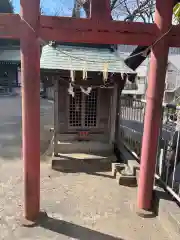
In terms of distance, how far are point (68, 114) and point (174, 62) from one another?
716 inches

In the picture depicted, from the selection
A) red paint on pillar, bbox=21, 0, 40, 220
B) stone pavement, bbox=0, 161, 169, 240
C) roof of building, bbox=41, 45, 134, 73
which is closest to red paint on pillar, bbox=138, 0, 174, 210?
stone pavement, bbox=0, 161, 169, 240

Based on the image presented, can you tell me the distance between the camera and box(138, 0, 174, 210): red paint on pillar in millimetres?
2957

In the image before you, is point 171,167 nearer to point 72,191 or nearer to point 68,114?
point 72,191

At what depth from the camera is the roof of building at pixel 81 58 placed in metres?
5.05

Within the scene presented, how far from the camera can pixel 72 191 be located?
13.8 feet

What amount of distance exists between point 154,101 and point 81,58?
9.41 ft

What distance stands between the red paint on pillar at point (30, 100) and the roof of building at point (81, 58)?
6.46ft

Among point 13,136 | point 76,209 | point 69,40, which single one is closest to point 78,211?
point 76,209

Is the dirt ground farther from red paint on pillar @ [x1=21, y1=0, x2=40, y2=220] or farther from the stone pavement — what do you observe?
red paint on pillar @ [x1=21, y1=0, x2=40, y2=220]

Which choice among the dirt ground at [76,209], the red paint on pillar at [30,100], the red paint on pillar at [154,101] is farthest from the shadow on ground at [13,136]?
the red paint on pillar at [154,101]

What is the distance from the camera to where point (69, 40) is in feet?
9.65

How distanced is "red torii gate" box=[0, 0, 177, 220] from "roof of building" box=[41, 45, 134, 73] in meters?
1.75

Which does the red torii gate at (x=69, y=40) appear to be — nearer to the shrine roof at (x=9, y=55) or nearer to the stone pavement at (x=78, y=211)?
the stone pavement at (x=78, y=211)

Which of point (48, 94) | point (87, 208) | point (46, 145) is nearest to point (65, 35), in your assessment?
point (87, 208)
